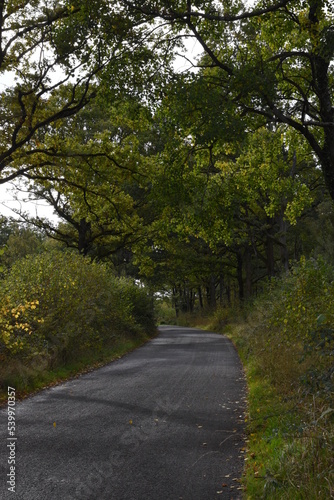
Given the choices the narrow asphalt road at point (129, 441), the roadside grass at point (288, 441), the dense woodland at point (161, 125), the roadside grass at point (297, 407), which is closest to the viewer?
the roadside grass at point (288, 441)

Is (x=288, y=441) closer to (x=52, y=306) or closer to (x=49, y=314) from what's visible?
(x=49, y=314)

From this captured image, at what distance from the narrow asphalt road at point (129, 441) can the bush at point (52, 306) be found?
148 cm

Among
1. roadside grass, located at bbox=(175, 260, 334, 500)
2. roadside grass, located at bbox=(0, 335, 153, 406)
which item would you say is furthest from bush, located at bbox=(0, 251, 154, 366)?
roadside grass, located at bbox=(175, 260, 334, 500)

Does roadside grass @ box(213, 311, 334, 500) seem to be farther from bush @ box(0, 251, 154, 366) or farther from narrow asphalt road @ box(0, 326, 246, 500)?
bush @ box(0, 251, 154, 366)

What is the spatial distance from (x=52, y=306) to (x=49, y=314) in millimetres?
519

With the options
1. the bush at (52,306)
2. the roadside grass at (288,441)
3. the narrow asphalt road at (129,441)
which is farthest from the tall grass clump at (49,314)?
the roadside grass at (288,441)

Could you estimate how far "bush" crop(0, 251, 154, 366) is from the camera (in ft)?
33.7

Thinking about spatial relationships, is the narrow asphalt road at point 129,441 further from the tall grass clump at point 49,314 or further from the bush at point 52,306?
the bush at point 52,306

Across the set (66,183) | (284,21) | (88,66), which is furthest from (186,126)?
(66,183)

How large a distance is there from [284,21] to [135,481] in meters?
12.0

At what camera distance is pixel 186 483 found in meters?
4.89

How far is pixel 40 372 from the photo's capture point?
1073cm

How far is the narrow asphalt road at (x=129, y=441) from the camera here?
4734mm

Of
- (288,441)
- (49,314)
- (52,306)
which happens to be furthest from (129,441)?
(52,306)
